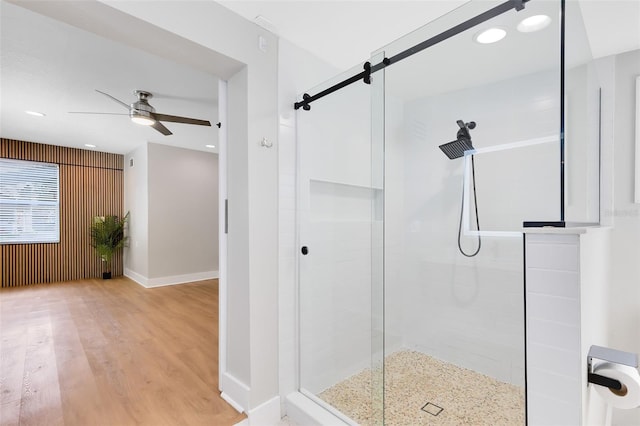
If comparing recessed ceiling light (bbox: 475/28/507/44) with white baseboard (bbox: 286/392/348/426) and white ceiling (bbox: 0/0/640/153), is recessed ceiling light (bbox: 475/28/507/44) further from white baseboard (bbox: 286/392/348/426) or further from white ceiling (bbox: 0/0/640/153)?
white baseboard (bbox: 286/392/348/426)

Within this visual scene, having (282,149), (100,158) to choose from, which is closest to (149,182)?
(100,158)

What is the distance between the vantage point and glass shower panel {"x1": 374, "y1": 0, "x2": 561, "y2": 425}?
1989 mm

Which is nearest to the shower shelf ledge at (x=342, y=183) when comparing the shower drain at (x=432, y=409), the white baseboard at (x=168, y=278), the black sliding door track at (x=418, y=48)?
the black sliding door track at (x=418, y=48)

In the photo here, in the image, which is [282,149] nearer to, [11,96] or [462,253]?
[462,253]

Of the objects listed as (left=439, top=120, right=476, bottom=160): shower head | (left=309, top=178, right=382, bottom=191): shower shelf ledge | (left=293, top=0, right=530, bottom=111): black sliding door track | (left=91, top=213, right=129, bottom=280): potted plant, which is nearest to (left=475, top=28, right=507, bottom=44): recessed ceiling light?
(left=293, top=0, right=530, bottom=111): black sliding door track

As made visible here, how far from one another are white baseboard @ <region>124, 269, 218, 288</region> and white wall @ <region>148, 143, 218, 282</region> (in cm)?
2

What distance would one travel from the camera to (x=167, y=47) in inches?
62.4

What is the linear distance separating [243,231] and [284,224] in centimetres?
28

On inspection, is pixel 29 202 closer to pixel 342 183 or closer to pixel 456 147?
pixel 342 183

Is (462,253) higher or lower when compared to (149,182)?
lower

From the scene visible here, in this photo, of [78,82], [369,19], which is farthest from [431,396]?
[78,82]

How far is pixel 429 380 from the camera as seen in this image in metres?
2.29

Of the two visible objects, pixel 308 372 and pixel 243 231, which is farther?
pixel 308 372

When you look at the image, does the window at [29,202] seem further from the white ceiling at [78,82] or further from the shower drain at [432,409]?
the shower drain at [432,409]
